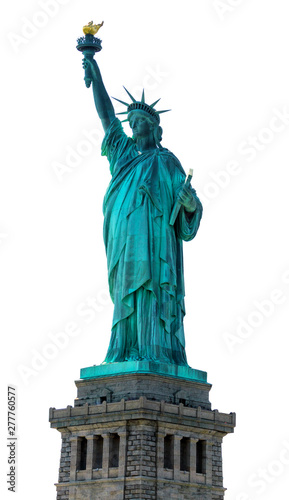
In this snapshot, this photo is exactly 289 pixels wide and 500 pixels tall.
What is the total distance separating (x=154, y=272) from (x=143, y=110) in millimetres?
5042

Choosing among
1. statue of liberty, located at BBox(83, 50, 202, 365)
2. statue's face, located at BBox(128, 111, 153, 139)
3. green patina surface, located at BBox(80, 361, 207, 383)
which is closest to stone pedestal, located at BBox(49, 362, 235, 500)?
green patina surface, located at BBox(80, 361, 207, 383)

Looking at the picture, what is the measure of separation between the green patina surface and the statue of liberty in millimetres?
324

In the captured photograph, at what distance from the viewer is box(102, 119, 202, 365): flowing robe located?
37.9m

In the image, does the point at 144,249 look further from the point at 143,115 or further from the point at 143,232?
the point at 143,115

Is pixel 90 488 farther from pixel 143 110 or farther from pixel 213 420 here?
pixel 143 110

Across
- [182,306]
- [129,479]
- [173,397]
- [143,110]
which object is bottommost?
[129,479]

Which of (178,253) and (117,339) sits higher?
(178,253)

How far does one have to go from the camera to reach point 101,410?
121ft

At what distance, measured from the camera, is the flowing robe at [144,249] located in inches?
1491

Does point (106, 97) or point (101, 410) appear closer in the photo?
point (101, 410)

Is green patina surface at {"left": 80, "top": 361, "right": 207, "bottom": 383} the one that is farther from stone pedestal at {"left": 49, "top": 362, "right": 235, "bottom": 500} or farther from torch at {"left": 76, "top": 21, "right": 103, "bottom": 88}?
torch at {"left": 76, "top": 21, "right": 103, "bottom": 88}

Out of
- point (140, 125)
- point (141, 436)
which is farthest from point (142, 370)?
point (140, 125)

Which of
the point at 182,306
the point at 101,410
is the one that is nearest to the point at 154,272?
the point at 182,306

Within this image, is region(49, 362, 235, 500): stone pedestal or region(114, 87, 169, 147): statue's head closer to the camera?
region(49, 362, 235, 500): stone pedestal
